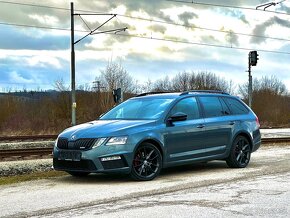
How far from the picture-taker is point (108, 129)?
8.62 meters

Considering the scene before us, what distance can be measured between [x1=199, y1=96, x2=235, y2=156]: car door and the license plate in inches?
110

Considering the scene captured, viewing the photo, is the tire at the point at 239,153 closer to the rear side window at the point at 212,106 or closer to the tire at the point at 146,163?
the rear side window at the point at 212,106

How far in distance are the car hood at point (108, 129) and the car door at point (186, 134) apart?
54cm

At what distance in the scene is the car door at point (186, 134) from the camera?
30.5 feet

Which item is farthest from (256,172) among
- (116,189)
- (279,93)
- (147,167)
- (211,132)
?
(279,93)

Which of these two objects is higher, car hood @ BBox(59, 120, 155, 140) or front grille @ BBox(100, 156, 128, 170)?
car hood @ BBox(59, 120, 155, 140)

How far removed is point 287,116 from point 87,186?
1893 inches

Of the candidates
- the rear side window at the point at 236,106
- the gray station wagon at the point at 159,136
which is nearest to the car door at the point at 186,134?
the gray station wagon at the point at 159,136

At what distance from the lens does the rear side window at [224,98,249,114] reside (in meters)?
10.9

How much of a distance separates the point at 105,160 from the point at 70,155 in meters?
0.66

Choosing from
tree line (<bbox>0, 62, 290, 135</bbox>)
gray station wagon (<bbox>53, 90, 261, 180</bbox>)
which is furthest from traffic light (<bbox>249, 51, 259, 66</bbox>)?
gray station wagon (<bbox>53, 90, 261, 180</bbox>)

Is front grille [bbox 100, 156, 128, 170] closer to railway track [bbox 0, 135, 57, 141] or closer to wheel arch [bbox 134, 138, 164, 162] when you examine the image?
wheel arch [bbox 134, 138, 164, 162]

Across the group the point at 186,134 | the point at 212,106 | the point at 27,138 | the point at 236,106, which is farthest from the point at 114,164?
the point at 27,138

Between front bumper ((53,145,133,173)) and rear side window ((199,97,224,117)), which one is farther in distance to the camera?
rear side window ((199,97,224,117))
